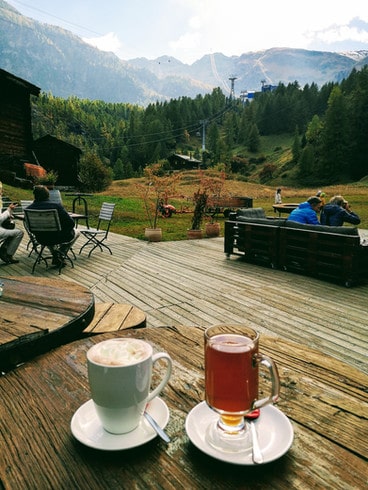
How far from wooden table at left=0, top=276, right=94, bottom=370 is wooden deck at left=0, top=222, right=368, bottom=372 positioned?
2086 millimetres

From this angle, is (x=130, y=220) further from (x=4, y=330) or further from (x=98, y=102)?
(x=98, y=102)

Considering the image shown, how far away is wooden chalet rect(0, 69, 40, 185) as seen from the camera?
19881 mm

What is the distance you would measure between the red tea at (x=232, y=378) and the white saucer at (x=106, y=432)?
0.55 ft

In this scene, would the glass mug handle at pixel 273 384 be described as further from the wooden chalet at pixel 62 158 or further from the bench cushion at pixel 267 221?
the wooden chalet at pixel 62 158

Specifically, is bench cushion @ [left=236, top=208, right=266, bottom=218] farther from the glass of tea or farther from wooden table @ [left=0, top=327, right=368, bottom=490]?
the glass of tea

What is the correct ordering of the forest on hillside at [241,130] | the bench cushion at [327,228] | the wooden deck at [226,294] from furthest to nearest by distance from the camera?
the forest on hillside at [241,130]
the bench cushion at [327,228]
the wooden deck at [226,294]

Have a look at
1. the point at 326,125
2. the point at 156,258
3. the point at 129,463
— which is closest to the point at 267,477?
the point at 129,463

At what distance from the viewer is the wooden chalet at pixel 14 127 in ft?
65.2

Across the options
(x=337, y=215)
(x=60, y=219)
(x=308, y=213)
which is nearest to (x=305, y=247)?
(x=308, y=213)

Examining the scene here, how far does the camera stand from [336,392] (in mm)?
1069

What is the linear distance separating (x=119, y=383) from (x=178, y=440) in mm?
219

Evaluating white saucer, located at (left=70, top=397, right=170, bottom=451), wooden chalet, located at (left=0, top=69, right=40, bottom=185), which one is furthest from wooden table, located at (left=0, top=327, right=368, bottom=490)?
wooden chalet, located at (left=0, top=69, right=40, bottom=185)

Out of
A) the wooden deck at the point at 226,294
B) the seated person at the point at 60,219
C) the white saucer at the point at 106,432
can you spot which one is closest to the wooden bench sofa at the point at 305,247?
the wooden deck at the point at 226,294

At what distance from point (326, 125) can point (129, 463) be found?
74.5 m
